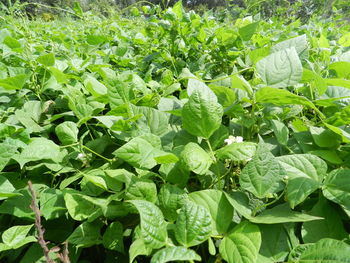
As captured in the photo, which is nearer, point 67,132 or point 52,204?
point 52,204

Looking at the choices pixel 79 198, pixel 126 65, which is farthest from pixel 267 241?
pixel 126 65

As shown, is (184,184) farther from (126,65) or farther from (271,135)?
(126,65)

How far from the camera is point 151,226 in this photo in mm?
503

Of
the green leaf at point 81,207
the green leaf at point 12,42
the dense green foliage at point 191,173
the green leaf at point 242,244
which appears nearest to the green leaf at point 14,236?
the dense green foliage at point 191,173

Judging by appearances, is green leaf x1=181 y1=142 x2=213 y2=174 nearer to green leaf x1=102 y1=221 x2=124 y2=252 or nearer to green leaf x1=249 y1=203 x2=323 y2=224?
green leaf x1=249 y1=203 x2=323 y2=224

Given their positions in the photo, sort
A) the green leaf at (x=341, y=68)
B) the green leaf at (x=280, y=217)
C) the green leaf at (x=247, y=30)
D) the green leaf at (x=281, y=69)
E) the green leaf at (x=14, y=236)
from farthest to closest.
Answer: the green leaf at (x=247, y=30), the green leaf at (x=341, y=68), the green leaf at (x=281, y=69), the green leaf at (x=14, y=236), the green leaf at (x=280, y=217)

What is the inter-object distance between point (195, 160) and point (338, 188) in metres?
0.31

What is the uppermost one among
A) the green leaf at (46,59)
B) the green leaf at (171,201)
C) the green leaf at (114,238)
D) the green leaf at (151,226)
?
the green leaf at (46,59)

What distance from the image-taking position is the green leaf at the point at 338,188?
22.2 inches

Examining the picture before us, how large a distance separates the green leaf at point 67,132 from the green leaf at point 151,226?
42 cm

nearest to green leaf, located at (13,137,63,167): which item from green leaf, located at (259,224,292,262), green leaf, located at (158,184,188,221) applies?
green leaf, located at (158,184,188,221)

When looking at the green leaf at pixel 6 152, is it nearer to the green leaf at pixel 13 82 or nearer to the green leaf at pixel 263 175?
the green leaf at pixel 13 82

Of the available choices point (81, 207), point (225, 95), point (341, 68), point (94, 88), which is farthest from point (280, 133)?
point (94, 88)

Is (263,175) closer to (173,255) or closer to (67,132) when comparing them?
(173,255)
